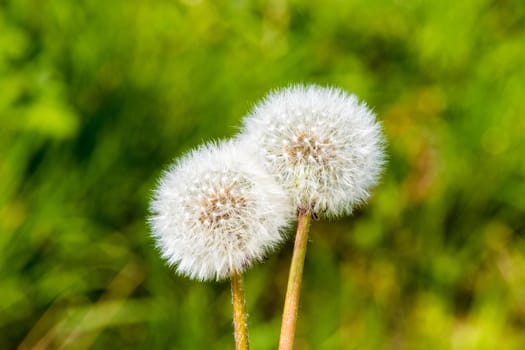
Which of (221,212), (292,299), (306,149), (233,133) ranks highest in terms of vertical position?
(233,133)

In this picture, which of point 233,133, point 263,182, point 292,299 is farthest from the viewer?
point 233,133

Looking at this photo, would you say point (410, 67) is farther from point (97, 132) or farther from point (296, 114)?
point (296, 114)

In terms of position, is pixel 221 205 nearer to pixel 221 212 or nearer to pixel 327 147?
pixel 221 212

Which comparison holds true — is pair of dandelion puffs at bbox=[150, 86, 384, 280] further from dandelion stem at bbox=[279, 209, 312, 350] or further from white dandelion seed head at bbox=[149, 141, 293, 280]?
dandelion stem at bbox=[279, 209, 312, 350]

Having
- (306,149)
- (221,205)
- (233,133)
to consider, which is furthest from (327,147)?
(233,133)

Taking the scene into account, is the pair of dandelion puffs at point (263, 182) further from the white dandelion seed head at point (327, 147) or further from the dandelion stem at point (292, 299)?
the dandelion stem at point (292, 299)

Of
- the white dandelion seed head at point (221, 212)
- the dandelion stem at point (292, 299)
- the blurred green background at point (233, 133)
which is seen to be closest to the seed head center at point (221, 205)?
the white dandelion seed head at point (221, 212)

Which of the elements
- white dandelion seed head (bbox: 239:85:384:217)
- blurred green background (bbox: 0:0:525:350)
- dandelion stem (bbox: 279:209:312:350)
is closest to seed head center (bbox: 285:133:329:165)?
white dandelion seed head (bbox: 239:85:384:217)

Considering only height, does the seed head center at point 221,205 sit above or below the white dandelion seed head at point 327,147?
below
